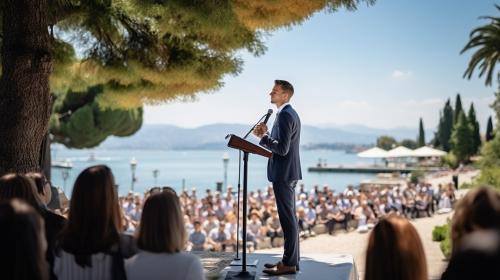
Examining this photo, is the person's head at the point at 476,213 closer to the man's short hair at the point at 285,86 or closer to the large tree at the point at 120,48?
the man's short hair at the point at 285,86

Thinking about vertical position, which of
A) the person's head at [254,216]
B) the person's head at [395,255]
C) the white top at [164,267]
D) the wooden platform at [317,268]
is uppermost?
the person's head at [395,255]

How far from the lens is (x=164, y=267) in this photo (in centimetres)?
Result: 213

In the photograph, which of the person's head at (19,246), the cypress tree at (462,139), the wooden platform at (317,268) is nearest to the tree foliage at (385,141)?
the cypress tree at (462,139)

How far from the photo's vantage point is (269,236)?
1259 centimetres

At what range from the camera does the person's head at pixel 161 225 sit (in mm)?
2102

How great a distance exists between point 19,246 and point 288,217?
247cm

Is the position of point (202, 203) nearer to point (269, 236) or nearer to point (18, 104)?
point (269, 236)

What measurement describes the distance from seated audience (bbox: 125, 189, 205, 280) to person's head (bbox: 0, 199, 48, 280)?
518 millimetres

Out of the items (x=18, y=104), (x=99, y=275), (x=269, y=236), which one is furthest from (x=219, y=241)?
(x=99, y=275)

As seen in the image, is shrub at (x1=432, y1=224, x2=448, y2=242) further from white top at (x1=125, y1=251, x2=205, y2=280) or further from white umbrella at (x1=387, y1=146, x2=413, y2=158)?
white umbrella at (x1=387, y1=146, x2=413, y2=158)

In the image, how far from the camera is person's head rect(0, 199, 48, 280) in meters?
1.62

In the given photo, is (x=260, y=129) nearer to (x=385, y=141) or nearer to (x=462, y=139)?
(x=462, y=139)

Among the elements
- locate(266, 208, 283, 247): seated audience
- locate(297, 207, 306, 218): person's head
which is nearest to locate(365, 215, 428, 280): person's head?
locate(266, 208, 283, 247): seated audience

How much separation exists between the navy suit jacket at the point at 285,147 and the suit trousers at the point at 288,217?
68mm
